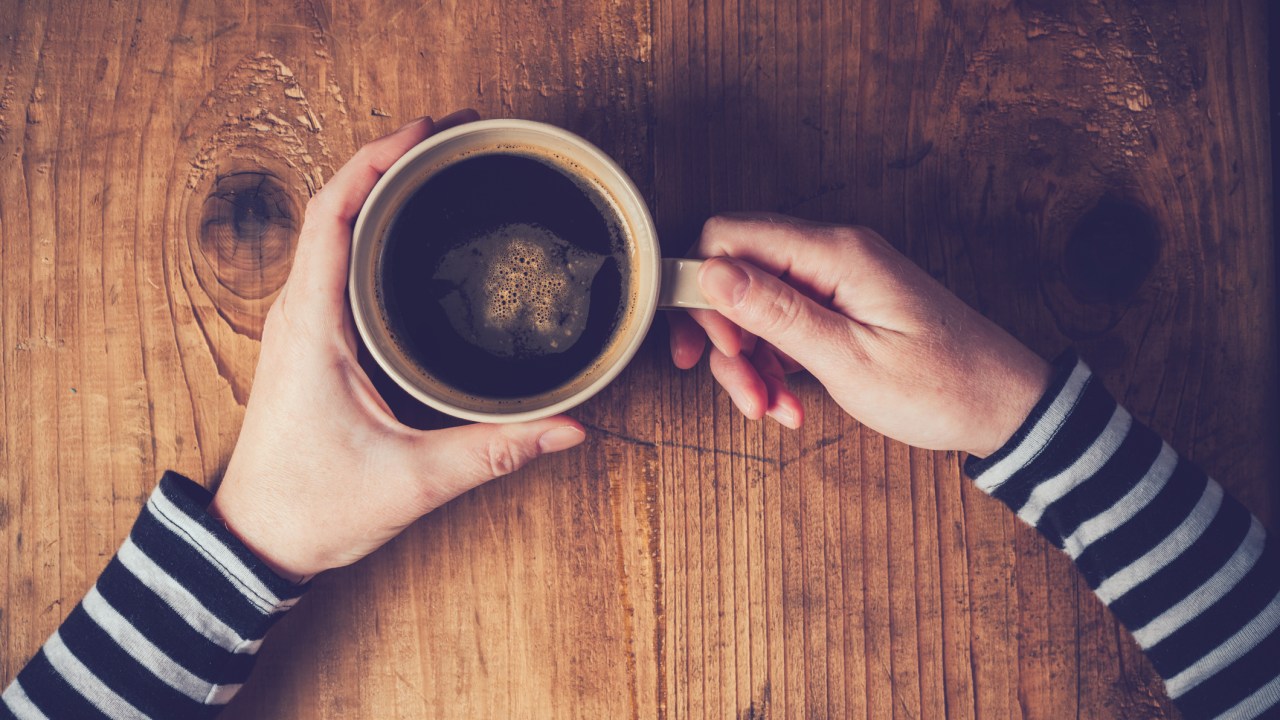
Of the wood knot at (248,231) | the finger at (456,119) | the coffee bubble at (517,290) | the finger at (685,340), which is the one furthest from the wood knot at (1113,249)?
the wood knot at (248,231)

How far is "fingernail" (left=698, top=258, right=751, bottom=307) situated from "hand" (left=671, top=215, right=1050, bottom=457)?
2 centimetres

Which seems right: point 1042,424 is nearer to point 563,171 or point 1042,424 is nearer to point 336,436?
point 563,171

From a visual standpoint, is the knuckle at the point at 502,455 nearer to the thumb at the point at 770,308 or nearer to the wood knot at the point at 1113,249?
the thumb at the point at 770,308

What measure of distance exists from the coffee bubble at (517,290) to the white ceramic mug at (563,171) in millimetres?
50

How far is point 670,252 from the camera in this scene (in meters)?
0.82

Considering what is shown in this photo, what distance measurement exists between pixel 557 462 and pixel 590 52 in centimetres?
44

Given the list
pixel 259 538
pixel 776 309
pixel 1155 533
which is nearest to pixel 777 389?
pixel 776 309

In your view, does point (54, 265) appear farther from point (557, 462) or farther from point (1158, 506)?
point (1158, 506)

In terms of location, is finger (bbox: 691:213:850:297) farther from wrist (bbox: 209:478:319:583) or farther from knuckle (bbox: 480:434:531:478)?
wrist (bbox: 209:478:319:583)

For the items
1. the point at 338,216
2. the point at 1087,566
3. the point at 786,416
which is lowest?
the point at 1087,566

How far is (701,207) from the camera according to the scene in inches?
32.3

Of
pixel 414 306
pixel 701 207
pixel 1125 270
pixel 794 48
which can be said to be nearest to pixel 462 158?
pixel 414 306

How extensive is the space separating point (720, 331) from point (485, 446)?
254mm

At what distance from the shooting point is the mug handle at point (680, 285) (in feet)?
2.17
